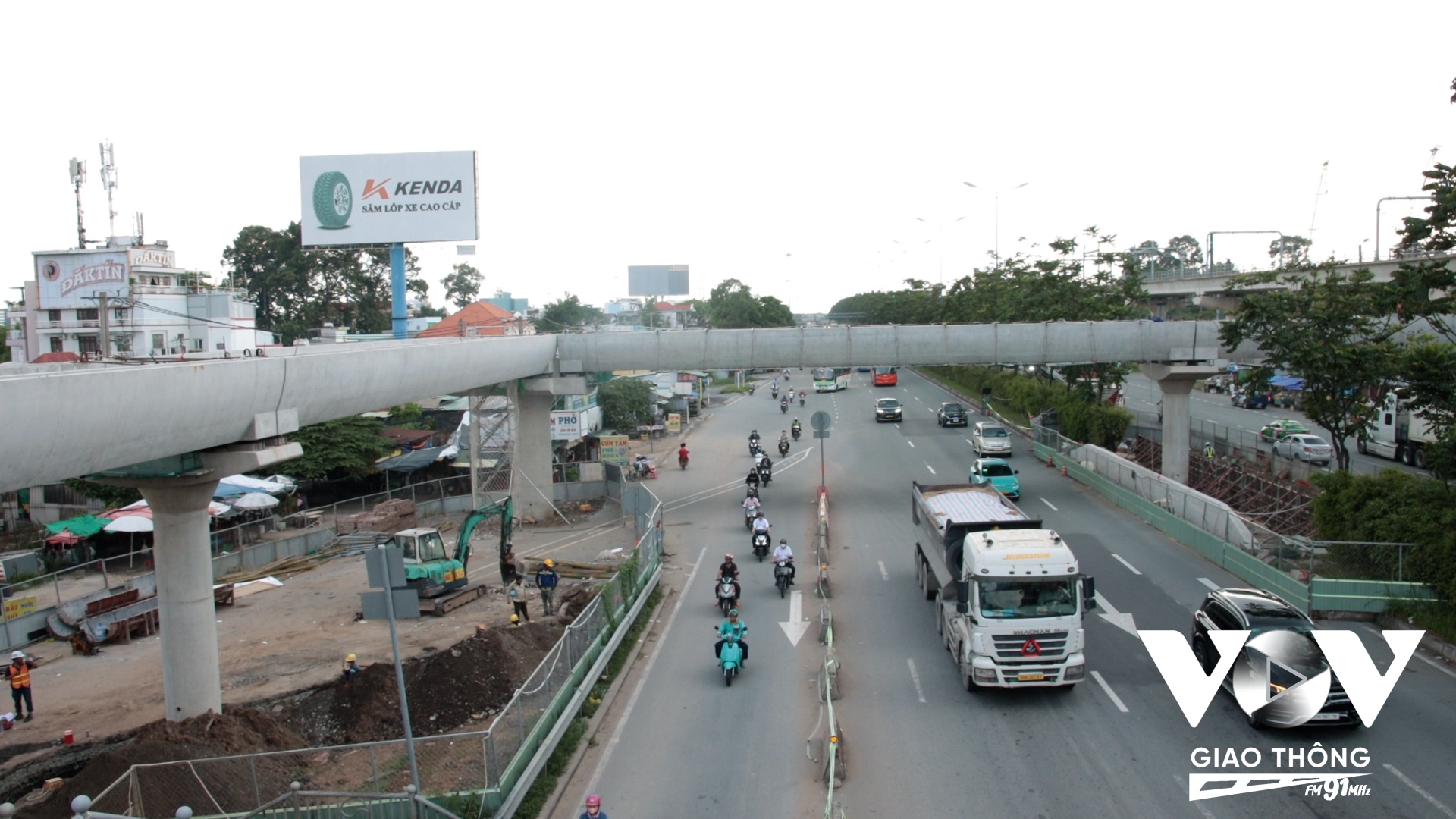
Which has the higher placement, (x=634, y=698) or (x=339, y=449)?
(x=339, y=449)

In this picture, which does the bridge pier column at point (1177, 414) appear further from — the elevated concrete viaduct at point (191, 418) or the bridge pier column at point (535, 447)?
the elevated concrete viaduct at point (191, 418)

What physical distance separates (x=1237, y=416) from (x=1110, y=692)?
44.2 meters

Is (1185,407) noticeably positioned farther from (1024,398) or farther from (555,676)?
(555,676)

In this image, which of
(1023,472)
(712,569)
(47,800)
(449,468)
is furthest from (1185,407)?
(47,800)

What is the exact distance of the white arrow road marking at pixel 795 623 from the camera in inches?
788

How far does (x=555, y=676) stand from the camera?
14.6 m

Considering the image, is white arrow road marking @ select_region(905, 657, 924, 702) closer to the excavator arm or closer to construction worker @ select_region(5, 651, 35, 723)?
the excavator arm

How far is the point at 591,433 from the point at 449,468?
8497 mm

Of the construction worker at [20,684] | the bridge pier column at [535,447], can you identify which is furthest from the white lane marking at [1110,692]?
the bridge pier column at [535,447]

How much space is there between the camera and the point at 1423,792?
12.1 meters

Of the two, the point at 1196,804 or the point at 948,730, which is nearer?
the point at 1196,804

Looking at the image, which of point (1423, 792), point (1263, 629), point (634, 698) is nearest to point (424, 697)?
point (634, 698)

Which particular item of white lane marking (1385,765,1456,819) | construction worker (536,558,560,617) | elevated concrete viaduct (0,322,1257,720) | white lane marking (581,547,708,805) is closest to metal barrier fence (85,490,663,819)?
white lane marking (581,547,708,805)

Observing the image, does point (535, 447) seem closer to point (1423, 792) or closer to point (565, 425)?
point (565, 425)
